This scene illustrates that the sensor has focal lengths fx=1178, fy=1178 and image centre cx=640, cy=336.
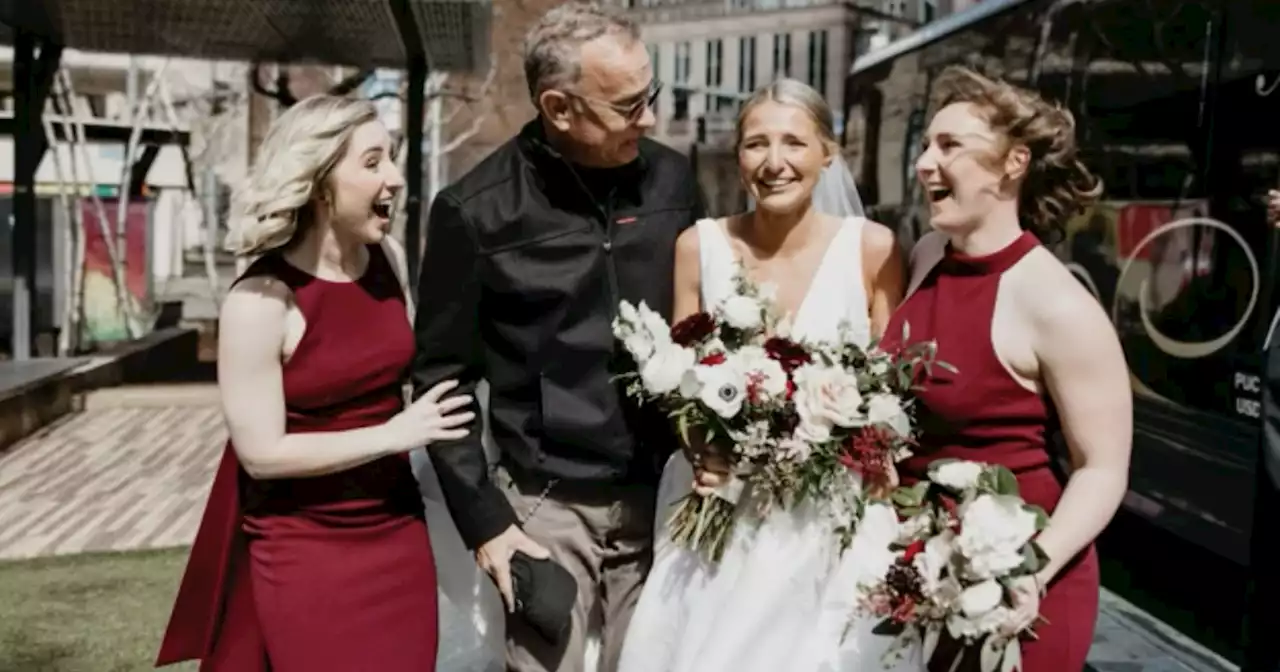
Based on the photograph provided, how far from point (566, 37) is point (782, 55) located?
622 cm

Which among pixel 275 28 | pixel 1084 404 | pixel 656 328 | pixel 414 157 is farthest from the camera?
pixel 414 157

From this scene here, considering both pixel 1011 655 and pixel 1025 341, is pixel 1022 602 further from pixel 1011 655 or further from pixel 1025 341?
pixel 1025 341

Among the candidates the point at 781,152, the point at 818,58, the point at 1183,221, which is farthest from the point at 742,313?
the point at 818,58

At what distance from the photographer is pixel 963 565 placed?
1564mm

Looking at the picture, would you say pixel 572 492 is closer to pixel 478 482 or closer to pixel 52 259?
pixel 478 482

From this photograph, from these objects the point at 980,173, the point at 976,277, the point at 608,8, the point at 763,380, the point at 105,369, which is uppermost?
the point at 608,8

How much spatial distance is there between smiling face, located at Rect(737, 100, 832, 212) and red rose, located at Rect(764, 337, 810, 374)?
276 millimetres

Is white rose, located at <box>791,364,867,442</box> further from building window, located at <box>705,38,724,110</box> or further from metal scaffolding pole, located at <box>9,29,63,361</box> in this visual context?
metal scaffolding pole, located at <box>9,29,63,361</box>

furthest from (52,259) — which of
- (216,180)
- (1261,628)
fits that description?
(1261,628)

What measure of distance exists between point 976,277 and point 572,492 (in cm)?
83

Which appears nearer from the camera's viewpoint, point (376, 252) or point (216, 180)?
point (376, 252)

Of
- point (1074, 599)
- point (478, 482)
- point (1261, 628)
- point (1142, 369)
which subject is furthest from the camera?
point (1142, 369)

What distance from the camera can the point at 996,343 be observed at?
1731 mm

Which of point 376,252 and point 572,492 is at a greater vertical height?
point 376,252
